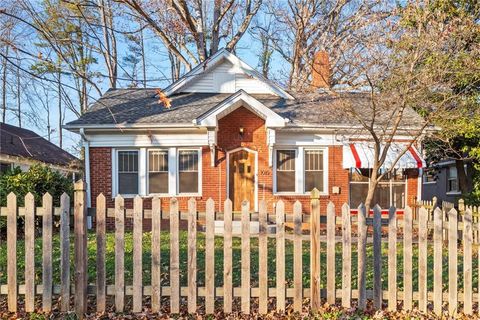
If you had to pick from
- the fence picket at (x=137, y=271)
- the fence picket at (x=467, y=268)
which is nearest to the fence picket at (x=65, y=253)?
the fence picket at (x=137, y=271)

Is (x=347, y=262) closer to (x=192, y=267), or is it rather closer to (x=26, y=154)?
(x=192, y=267)

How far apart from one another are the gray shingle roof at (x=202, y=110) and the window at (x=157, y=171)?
46.8 inches

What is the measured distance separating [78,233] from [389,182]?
497 inches

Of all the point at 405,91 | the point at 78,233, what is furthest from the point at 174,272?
the point at 405,91

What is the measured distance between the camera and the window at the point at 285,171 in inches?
596

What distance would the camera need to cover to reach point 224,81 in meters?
17.4

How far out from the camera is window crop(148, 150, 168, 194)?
48.7 ft

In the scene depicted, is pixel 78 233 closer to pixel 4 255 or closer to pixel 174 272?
pixel 174 272

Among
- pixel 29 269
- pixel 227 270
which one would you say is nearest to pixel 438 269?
pixel 227 270

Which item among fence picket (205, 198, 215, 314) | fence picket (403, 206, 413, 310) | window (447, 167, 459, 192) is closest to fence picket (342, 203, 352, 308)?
fence picket (403, 206, 413, 310)

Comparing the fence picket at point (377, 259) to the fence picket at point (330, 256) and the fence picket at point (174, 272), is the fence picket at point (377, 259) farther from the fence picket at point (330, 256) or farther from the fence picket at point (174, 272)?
the fence picket at point (174, 272)

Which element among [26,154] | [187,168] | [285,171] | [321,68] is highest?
[321,68]

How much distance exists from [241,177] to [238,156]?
73 centimetres

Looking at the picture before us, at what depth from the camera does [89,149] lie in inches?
571
